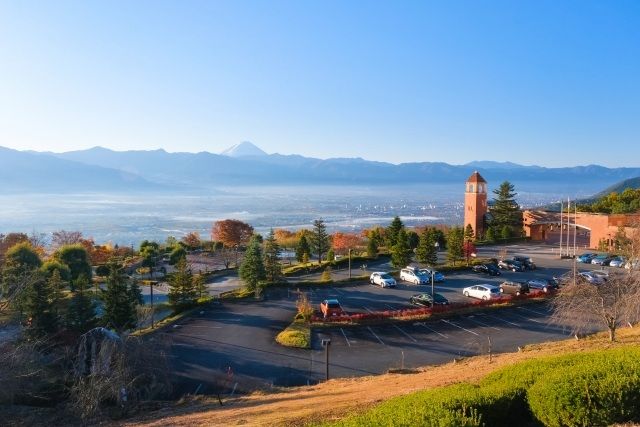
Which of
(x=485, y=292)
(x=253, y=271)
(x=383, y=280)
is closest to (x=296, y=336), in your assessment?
(x=253, y=271)

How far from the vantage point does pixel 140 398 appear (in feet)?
50.6

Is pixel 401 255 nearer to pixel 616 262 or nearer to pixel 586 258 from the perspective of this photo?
pixel 586 258

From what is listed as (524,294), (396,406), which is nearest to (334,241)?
(524,294)

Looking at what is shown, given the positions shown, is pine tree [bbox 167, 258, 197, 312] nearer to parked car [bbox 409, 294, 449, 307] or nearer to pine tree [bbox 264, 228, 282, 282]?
pine tree [bbox 264, 228, 282, 282]

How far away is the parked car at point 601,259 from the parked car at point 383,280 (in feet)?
56.4

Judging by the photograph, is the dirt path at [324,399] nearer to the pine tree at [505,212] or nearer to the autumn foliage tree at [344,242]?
the pine tree at [505,212]

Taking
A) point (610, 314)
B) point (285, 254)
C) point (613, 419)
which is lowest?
point (285, 254)

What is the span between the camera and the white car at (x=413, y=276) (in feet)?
109

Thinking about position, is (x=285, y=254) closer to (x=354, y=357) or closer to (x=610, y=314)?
(x=354, y=357)

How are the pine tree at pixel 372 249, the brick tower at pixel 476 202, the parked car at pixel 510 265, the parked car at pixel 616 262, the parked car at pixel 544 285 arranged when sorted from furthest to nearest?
the brick tower at pixel 476 202 < the pine tree at pixel 372 249 < the parked car at pixel 510 265 < the parked car at pixel 616 262 < the parked car at pixel 544 285

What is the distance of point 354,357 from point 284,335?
4068 millimetres

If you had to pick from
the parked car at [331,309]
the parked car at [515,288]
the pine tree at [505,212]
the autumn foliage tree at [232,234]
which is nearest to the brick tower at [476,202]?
the pine tree at [505,212]

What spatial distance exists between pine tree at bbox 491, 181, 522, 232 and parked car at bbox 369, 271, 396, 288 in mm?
23626

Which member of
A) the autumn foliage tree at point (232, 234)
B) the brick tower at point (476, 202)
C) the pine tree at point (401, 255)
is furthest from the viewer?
the autumn foliage tree at point (232, 234)
